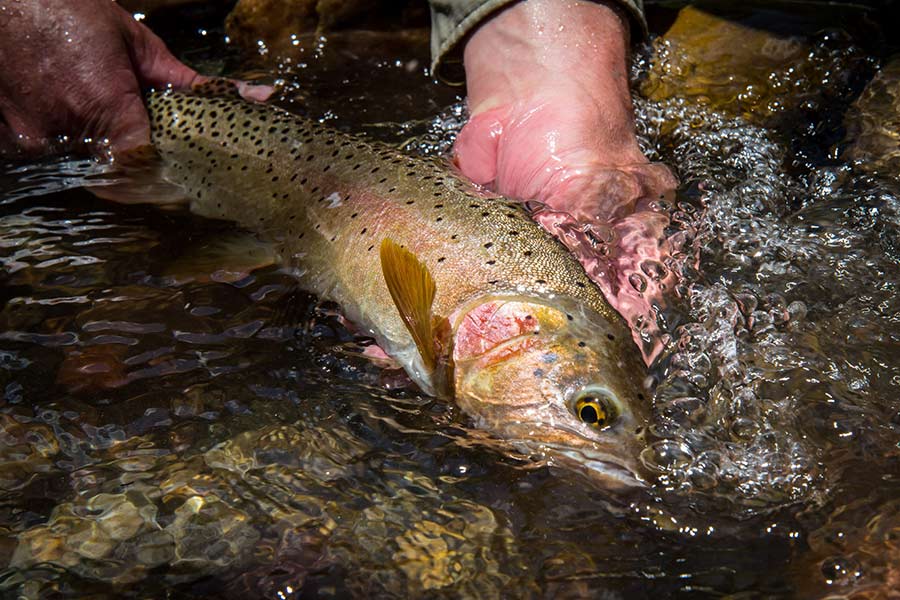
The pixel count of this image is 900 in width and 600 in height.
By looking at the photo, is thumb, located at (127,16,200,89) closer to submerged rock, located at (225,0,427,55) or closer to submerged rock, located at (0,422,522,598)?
submerged rock, located at (225,0,427,55)

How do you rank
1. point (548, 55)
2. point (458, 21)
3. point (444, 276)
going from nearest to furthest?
point (444, 276) → point (548, 55) → point (458, 21)

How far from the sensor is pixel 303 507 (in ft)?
8.34

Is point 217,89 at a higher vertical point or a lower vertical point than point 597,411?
higher

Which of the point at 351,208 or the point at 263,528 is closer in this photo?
the point at 263,528

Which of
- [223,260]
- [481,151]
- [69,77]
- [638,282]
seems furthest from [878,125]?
[69,77]

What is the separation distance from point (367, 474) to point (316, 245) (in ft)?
4.05

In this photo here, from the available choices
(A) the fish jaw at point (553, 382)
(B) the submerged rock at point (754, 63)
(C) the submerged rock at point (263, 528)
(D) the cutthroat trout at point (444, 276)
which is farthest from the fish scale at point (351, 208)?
(B) the submerged rock at point (754, 63)

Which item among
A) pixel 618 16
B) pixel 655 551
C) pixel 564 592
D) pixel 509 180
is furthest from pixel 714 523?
pixel 618 16

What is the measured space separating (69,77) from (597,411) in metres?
3.36

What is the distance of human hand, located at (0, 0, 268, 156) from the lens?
4.23m

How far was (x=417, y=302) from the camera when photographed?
2.83 metres

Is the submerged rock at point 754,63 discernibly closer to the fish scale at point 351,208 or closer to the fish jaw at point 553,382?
the fish scale at point 351,208

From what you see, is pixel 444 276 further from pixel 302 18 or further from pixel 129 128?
pixel 302 18

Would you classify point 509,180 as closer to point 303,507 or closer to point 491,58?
point 491,58
